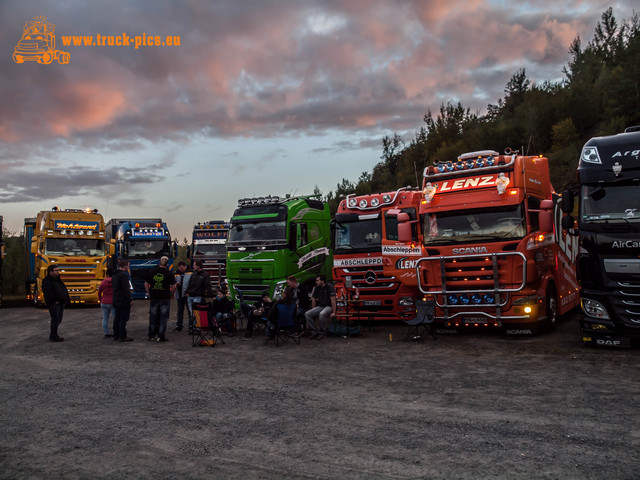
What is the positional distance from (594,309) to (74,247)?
18.7 m

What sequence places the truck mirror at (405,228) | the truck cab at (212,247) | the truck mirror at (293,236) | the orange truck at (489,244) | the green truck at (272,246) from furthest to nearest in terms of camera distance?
the truck cab at (212,247)
the truck mirror at (293,236)
the green truck at (272,246)
the truck mirror at (405,228)
the orange truck at (489,244)

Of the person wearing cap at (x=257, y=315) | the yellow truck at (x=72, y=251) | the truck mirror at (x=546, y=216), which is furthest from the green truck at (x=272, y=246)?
the yellow truck at (x=72, y=251)

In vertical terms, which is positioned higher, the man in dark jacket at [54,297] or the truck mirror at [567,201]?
the truck mirror at [567,201]

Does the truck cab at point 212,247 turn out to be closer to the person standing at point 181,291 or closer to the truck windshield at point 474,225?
the person standing at point 181,291

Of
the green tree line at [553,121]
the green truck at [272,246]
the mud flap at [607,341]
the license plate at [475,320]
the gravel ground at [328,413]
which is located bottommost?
the gravel ground at [328,413]

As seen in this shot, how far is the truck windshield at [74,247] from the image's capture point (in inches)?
822

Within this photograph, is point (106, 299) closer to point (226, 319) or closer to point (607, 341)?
point (226, 319)

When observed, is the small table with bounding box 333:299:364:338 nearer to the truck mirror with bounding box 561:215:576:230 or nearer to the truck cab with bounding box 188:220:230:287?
the truck mirror with bounding box 561:215:576:230

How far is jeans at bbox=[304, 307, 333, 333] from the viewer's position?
12.5 m

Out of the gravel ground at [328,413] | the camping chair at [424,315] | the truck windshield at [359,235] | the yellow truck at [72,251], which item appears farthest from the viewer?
the yellow truck at [72,251]

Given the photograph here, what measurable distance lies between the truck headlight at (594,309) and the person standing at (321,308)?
211 inches

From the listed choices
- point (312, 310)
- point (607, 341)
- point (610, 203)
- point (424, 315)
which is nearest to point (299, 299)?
point (312, 310)

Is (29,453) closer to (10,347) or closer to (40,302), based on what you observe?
(10,347)

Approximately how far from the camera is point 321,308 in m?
12.7
